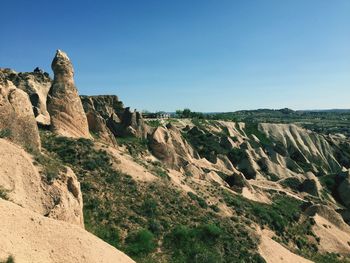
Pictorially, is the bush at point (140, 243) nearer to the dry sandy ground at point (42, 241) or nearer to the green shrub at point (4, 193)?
the dry sandy ground at point (42, 241)

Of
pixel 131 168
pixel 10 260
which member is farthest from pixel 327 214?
pixel 10 260

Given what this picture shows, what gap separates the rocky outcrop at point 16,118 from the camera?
24.5 metres

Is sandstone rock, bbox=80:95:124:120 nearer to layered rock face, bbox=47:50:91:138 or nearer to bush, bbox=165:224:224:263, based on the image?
layered rock face, bbox=47:50:91:138

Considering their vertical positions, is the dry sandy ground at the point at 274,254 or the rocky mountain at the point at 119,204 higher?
the rocky mountain at the point at 119,204

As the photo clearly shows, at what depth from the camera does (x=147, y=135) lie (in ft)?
188

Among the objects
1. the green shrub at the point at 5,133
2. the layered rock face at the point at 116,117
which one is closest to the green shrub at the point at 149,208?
the green shrub at the point at 5,133

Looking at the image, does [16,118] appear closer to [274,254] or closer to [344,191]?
[274,254]

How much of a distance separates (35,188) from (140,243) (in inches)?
279

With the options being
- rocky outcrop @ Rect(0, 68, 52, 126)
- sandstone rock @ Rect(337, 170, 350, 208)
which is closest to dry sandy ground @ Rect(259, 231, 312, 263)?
rocky outcrop @ Rect(0, 68, 52, 126)

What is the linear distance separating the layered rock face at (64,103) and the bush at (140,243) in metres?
13.8

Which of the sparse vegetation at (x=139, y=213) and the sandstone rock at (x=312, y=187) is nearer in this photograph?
the sparse vegetation at (x=139, y=213)

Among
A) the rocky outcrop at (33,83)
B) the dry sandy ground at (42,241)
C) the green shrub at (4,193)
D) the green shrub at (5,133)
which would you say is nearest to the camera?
the dry sandy ground at (42,241)

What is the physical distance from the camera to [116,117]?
57438 millimetres

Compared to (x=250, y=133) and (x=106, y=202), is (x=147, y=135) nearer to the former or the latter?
(x=106, y=202)
